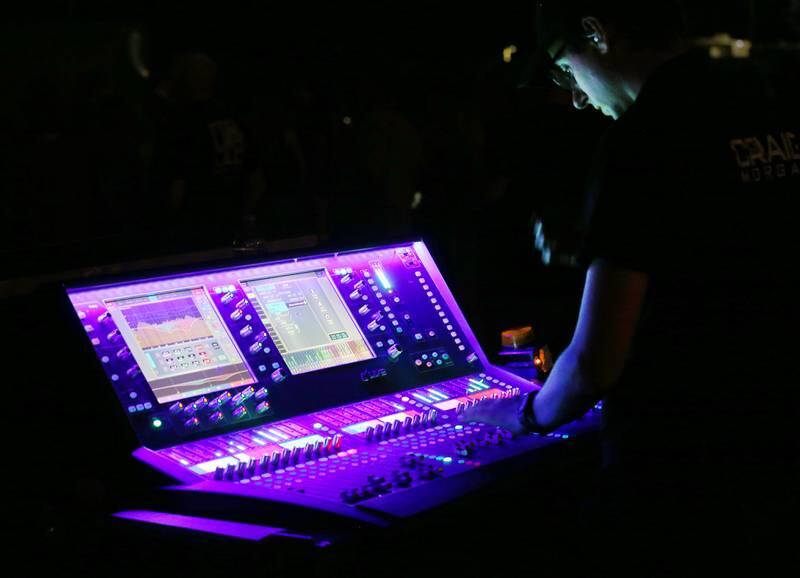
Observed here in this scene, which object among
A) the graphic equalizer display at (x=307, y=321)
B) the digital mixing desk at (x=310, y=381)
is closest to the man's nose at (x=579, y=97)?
the digital mixing desk at (x=310, y=381)

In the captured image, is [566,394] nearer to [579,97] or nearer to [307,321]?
[579,97]

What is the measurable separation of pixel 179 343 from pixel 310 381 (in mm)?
335

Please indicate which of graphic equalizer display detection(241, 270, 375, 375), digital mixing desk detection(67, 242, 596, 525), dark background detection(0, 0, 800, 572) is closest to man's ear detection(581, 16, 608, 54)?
dark background detection(0, 0, 800, 572)

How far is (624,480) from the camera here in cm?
175

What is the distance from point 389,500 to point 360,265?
36.9 inches

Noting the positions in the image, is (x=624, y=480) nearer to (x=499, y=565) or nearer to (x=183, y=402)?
(x=499, y=565)

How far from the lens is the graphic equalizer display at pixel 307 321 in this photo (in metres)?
2.47

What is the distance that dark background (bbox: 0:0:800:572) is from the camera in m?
2.08

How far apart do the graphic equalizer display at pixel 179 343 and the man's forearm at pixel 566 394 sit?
2.41 feet

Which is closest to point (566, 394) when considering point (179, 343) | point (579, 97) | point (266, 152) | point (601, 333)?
point (601, 333)

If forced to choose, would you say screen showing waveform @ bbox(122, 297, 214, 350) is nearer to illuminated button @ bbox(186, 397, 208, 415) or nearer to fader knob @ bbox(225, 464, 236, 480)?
illuminated button @ bbox(186, 397, 208, 415)

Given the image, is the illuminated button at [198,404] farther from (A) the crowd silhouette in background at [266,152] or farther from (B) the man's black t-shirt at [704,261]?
(B) the man's black t-shirt at [704,261]

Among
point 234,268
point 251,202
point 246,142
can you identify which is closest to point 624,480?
point 234,268

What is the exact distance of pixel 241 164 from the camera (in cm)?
545
